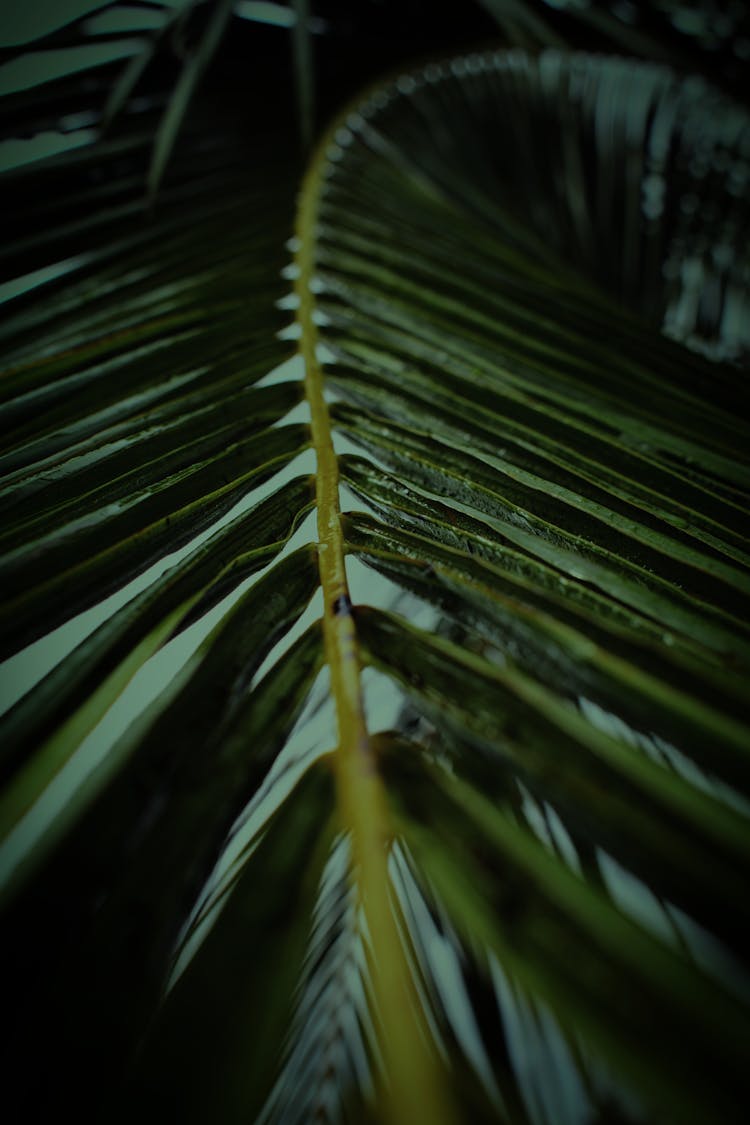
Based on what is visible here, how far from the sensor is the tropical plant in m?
0.19

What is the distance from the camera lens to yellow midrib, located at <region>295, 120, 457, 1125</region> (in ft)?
0.55

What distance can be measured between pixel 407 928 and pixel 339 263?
68 cm

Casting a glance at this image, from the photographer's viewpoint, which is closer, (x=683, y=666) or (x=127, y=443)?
(x=683, y=666)

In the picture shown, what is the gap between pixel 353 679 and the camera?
0.28 meters

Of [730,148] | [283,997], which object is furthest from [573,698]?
[730,148]

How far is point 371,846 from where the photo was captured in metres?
0.22

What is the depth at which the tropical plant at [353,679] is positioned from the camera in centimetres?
19

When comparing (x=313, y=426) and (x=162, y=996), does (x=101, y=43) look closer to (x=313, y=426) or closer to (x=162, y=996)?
(x=313, y=426)

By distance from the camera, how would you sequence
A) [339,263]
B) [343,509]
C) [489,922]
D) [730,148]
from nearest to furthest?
[489,922]
[343,509]
[339,263]
[730,148]

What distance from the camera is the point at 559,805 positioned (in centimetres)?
24

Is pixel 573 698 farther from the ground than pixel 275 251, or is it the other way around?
pixel 275 251

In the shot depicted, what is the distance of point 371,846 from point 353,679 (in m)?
0.08

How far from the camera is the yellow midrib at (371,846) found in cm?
17

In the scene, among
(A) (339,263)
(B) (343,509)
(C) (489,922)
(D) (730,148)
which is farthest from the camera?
(D) (730,148)
